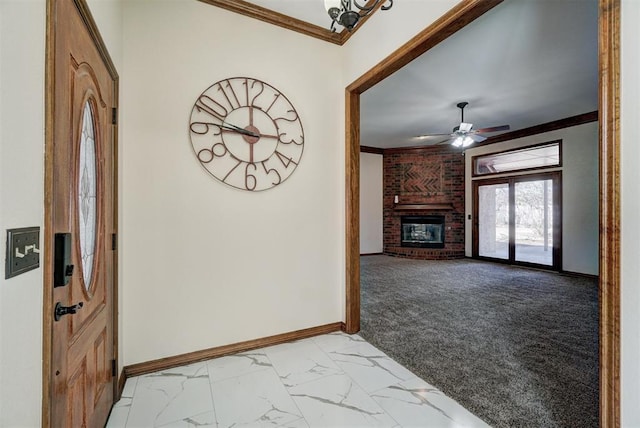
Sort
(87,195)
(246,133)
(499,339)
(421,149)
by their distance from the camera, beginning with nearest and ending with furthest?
(87,195) < (246,133) < (499,339) < (421,149)

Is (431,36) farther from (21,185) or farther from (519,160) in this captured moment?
(519,160)

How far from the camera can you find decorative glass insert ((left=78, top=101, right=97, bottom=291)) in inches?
51.0

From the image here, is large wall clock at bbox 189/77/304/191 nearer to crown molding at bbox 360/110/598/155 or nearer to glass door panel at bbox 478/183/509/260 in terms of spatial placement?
crown molding at bbox 360/110/598/155

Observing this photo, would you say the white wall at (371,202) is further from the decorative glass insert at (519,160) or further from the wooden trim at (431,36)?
the wooden trim at (431,36)

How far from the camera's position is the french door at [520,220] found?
5.71 metres

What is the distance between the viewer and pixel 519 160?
6289mm

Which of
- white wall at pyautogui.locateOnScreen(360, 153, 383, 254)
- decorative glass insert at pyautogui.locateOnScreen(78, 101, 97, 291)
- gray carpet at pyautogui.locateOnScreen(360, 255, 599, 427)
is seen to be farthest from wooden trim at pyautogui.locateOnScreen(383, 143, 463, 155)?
decorative glass insert at pyautogui.locateOnScreen(78, 101, 97, 291)

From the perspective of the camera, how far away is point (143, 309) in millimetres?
2084

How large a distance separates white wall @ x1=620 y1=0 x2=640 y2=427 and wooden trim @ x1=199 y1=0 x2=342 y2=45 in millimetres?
2193

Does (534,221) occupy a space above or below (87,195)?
below

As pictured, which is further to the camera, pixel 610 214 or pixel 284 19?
pixel 284 19

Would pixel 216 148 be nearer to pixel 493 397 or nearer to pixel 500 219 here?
pixel 493 397

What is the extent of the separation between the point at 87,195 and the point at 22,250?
0.77 metres

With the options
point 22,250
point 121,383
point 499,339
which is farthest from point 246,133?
point 499,339
